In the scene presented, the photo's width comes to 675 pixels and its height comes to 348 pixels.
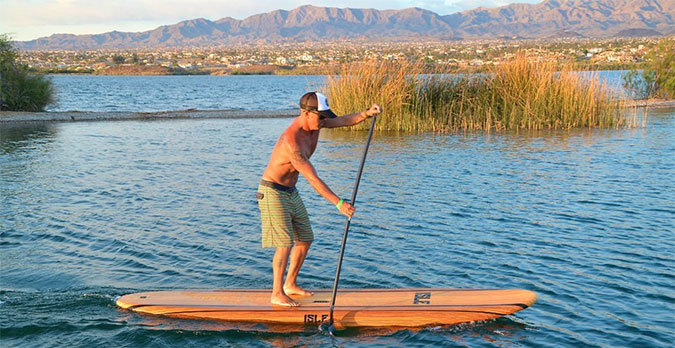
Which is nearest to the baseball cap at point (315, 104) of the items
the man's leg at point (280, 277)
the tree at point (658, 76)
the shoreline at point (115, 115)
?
the man's leg at point (280, 277)

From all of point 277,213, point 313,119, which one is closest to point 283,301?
point 277,213

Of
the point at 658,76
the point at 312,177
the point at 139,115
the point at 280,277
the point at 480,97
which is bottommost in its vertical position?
the point at 139,115

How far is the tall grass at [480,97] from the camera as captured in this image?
2522cm

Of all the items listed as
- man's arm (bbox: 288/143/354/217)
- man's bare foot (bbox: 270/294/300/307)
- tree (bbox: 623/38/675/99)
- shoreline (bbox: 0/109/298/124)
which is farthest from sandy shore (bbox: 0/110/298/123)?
man's arm (bbox: 288/143/354/217)

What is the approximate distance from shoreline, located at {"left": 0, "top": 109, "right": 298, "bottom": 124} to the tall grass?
1181 cm

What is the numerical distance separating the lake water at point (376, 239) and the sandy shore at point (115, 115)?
13.4m

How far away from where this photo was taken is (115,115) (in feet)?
119

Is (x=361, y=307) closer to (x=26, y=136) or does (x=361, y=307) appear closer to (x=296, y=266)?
(x=296, y=266)

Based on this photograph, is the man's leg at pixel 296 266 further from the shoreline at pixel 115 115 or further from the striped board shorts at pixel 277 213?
the shoreline at pixel 115 115

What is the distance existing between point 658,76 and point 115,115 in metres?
27.8

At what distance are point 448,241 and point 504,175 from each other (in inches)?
249

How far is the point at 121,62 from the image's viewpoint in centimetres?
15250

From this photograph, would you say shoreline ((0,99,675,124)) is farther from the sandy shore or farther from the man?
the man

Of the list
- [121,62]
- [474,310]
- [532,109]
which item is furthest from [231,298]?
[121,62]
